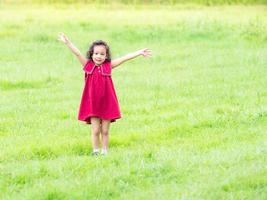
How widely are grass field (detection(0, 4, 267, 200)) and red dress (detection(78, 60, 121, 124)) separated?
0.51 m

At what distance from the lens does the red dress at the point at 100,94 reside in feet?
31.8

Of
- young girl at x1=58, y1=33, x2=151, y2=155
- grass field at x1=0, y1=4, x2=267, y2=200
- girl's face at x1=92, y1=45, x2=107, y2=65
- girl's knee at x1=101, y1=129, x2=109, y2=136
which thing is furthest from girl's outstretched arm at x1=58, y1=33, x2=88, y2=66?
grass field at x1=0, y1=4, x2=267, y2=200

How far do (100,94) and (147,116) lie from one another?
2649 millimetres

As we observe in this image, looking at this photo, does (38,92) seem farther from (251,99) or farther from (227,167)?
(227,167)

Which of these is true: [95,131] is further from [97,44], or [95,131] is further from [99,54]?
[97,44]

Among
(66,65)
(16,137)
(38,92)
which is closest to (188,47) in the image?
(66,65)

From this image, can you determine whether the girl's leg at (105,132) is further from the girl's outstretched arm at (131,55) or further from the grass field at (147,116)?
the girl's outstretched arm at (131,55)

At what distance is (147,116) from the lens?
1223cm

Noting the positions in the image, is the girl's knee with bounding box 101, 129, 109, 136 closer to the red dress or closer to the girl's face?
the red dress

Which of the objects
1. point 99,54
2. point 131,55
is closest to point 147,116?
point 131,55

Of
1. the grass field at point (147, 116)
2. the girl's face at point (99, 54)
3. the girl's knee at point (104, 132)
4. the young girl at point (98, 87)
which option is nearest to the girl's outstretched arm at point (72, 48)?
the young girl at point (98, 87)

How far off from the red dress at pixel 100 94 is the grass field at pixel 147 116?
20.0 inches

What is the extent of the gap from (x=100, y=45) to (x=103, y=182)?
7.42 feet

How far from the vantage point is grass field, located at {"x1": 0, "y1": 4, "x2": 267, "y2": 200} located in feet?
26.0
